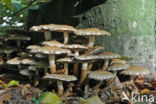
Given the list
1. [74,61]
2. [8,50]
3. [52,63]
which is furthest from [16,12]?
[74,61]

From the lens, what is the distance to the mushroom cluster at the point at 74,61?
230 cm

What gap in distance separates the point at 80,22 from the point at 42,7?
1086mm

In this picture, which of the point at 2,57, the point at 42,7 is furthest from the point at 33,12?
the point at 2,57

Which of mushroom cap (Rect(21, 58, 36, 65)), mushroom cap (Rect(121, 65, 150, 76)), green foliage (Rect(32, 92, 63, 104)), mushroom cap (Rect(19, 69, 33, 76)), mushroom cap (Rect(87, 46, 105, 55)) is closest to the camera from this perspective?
green foliage (Rect(32, 92, 63, 104))

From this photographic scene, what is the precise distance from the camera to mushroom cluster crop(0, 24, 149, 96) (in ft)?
7.55

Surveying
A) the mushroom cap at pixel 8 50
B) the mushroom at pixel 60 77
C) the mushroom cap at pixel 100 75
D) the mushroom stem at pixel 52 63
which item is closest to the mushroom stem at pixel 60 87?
the mushroom at pixel 60 77

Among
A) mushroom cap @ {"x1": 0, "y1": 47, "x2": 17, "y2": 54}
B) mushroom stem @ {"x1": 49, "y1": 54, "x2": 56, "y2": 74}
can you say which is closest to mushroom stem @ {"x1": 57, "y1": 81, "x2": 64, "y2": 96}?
mushroom stem @ {"x1": 49, "y1": 54, "x2": 56, "y2": 74}

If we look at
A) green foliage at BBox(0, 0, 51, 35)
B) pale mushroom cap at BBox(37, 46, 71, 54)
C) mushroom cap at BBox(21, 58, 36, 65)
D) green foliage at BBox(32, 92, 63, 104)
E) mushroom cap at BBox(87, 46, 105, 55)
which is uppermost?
green foliage at BBox(0, 0, 51, 35)

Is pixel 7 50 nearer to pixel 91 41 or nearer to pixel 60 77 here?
pixel 60 77

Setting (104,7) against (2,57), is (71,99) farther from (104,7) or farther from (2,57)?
(2,57)

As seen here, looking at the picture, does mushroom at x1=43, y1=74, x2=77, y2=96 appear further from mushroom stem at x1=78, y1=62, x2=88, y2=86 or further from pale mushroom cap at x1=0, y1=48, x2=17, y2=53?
pale mushroom cap at x1=0, y1=48, x2=17, y2=53

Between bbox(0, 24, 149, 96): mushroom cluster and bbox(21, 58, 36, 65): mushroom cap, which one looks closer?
bbox(0, 24, 149, 96): mushroom cluster

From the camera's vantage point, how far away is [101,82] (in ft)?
8.41

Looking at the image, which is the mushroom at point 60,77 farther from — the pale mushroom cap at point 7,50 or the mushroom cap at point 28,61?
the pale mushroom cap at point 7,50
